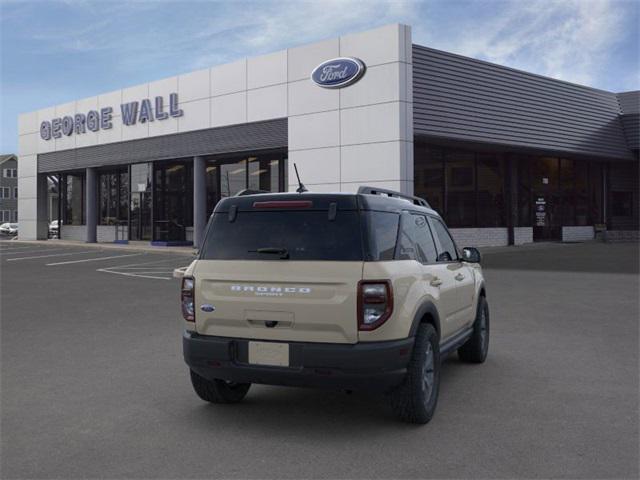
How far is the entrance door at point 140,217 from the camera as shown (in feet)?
105

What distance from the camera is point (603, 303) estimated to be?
1120 cm

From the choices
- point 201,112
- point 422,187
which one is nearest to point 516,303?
point 422,187

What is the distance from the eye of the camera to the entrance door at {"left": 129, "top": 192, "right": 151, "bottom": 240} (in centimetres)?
3209

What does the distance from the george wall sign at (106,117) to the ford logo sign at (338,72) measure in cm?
792

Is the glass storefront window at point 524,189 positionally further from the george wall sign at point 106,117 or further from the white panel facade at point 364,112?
the george wall sign at point 106,117

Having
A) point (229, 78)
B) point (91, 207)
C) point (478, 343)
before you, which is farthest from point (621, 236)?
point (478, 343)

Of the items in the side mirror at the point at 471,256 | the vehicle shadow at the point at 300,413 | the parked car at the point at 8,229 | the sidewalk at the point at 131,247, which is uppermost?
the parked car at the point at 8,229

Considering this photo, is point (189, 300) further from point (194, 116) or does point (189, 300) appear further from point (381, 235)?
point (194, 116)

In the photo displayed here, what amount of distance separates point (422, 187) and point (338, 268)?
20.8m

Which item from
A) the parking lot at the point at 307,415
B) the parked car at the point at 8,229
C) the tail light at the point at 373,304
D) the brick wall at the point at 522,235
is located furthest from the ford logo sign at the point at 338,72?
the parked car at the point at 8,229

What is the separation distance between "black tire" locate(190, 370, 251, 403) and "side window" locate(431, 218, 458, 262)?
2.11 meters

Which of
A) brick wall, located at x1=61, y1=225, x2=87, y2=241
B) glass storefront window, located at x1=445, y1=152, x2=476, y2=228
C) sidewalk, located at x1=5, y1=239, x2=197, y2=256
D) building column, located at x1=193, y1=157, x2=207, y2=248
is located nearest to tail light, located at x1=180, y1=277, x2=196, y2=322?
sidewalk, located at x1=5, y1=239, x2=197, y2=256

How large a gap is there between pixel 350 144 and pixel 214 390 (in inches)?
686

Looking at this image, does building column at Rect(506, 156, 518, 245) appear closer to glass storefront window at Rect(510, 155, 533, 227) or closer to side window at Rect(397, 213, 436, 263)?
glass storefront window at Rect(510, 155, 533, 227)
